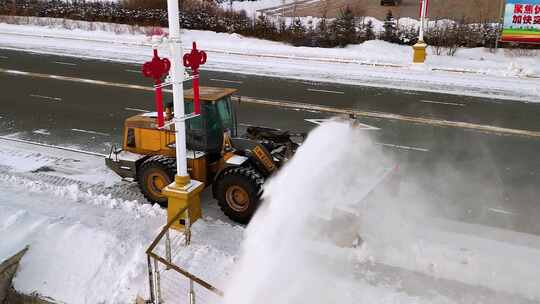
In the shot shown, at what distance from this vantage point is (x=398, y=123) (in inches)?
591

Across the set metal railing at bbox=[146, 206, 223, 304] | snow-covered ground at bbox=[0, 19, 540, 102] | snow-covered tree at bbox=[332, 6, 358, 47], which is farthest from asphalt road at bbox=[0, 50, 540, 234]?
snow-covered tree at bbox=[332, 6, 358, 47]

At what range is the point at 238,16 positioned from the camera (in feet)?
99.4

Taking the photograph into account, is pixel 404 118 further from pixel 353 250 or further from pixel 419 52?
pixel 353 250

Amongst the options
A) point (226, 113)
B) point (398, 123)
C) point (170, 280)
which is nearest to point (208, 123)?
point (226, 113)

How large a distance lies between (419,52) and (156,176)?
16.1m

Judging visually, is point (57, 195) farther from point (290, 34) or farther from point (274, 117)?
point (290, 34)

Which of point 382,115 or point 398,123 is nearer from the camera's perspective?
point 398,123

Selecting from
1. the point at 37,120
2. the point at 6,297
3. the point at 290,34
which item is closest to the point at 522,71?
the point at 290,34

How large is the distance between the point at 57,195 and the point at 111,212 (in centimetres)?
132

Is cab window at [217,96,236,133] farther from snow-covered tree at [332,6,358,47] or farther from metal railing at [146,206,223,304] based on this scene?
snow-covered tree at [332,6,358,47]

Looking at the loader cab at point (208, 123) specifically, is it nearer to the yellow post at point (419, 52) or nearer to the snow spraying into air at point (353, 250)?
the snow spraying into air at point (353, 250)

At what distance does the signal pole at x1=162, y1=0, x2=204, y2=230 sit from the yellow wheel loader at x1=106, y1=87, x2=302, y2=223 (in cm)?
56

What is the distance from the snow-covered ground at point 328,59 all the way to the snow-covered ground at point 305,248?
1168 centimetres

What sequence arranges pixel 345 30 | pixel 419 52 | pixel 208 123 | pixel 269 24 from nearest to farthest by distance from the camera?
pixel 208 123 < pixel 419 52 < pixel 345 30 < pixel 269 24
